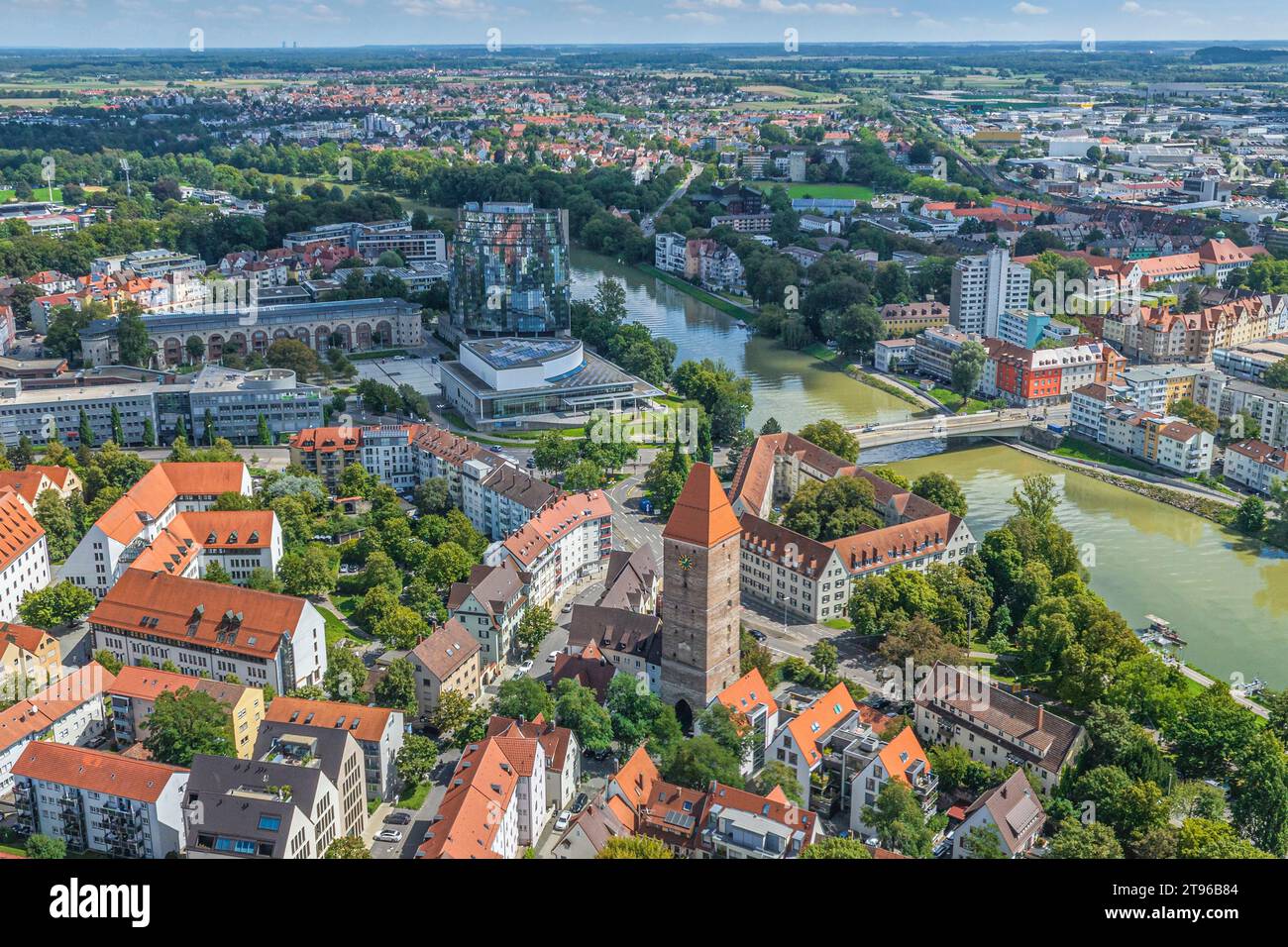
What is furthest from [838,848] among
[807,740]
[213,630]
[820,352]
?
[820,352]

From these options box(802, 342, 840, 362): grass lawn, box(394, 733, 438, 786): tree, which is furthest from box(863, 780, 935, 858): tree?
box(802, 342, 840, 362): grass lawn

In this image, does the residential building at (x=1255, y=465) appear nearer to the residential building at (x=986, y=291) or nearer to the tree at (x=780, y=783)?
the residential building at (x=986, y=291)

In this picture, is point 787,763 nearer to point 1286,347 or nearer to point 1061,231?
point 1286,347

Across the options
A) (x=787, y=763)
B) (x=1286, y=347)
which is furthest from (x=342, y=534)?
(x=1286, y=347)

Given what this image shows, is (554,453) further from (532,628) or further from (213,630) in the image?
(213,630)

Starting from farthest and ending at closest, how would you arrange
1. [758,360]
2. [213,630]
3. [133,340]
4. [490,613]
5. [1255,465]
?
[758,360] < [133,340] < [1255,465] < [490,613] < [213,630]
